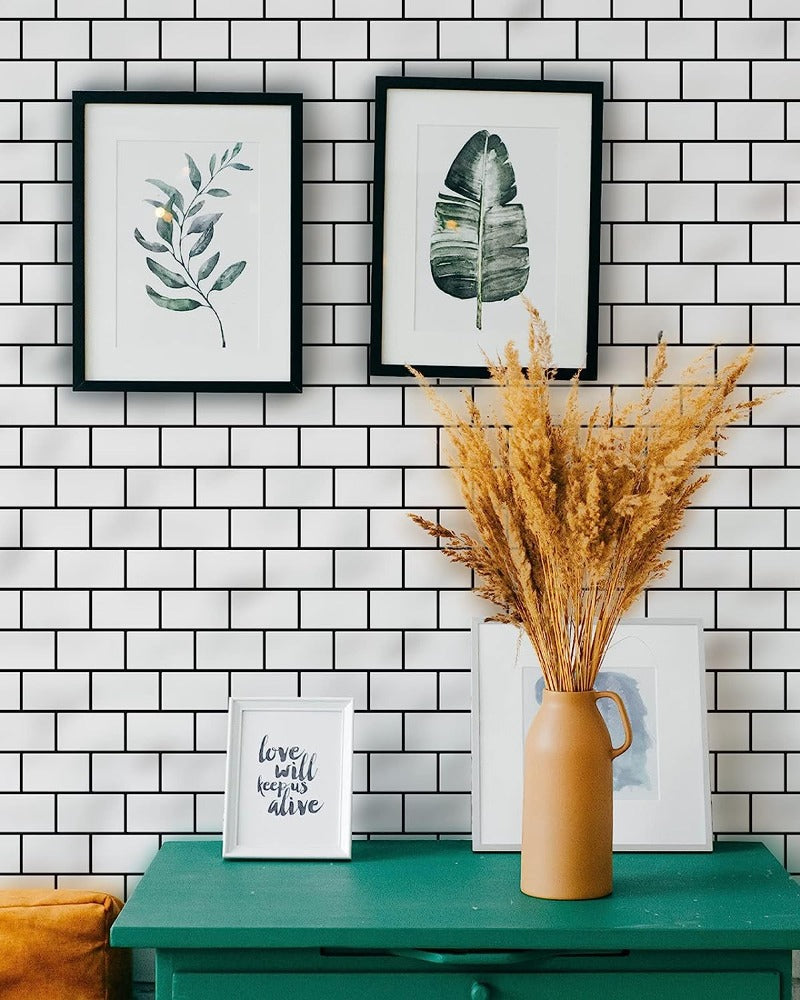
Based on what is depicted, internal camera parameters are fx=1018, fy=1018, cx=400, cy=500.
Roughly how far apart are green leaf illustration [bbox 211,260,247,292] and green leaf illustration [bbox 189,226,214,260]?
52mm

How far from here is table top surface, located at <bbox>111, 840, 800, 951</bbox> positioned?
1.31 metres

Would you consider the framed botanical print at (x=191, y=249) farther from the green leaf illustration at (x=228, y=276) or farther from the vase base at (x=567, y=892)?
the vase base at (x=567, y=892)

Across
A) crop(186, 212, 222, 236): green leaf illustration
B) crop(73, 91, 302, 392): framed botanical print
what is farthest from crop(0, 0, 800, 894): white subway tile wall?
crop(186, 212, 222, 236): green leaf illustration

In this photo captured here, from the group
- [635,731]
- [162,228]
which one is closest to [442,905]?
[635,731]

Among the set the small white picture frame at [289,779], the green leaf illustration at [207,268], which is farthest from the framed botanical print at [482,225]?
the small white picture frame at [289,779]

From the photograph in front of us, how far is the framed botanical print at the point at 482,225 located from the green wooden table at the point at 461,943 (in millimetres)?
815

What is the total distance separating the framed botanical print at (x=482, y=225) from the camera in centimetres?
166

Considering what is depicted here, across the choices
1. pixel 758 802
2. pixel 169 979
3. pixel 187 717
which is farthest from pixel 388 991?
pixel 758 802

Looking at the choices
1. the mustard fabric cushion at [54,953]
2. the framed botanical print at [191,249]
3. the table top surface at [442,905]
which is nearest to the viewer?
the table top surface at [442,905]

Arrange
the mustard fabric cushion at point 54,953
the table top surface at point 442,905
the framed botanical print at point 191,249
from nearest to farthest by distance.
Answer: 1. the table top surface at point 442,905
2. the mustard fabric cushion at point 54,953
3. the framed botanical print at point 191,249

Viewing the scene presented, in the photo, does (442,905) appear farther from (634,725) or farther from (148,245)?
(148,245)

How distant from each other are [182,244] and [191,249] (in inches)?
0.7
